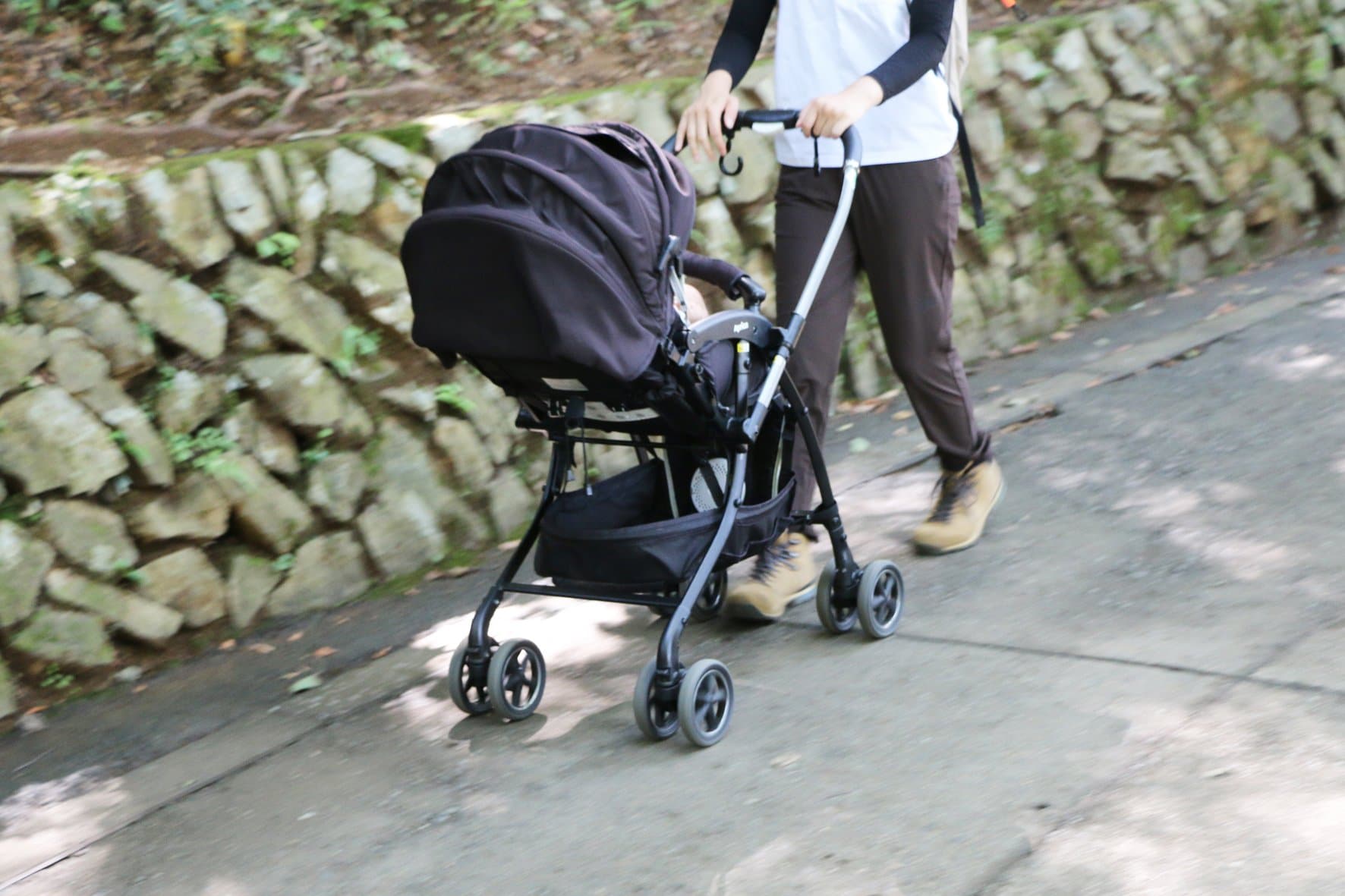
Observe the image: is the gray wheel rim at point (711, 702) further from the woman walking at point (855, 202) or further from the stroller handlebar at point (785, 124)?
the stroller handlebar at point (785, 124)

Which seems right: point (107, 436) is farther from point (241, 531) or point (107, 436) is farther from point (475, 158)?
point (475, 158)

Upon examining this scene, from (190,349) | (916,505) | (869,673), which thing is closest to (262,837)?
(869,673)

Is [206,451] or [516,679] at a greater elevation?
[206,451]

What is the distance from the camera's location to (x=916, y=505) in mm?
5133

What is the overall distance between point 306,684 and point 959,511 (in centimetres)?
204

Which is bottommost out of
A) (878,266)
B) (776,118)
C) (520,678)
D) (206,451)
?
(520,678)

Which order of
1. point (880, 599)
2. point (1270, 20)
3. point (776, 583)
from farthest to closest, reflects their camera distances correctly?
point (1270, 20) → point (776, 583) → point (880, 599)

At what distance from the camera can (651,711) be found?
11.2 feet

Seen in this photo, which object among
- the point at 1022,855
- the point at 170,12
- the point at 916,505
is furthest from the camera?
the point at 170,12

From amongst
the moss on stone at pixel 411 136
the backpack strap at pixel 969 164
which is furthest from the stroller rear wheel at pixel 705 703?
the moss on stone at pixel 411 136

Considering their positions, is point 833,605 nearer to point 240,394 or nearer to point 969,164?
point 969,164

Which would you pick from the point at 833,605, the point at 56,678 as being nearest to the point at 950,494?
the point at 833,605

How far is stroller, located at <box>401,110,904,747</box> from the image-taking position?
3164 millimetres

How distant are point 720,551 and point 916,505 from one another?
1773 mm
